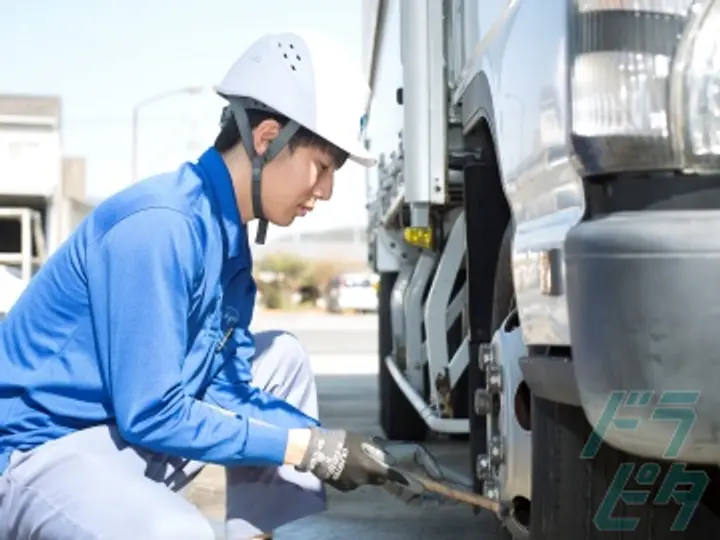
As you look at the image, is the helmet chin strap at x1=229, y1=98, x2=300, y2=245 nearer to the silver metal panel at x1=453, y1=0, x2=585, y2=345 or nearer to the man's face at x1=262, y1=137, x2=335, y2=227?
the man's face at x1=262, y1=137, x2=335, y2=227

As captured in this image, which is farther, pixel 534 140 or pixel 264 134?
pixel 264 134

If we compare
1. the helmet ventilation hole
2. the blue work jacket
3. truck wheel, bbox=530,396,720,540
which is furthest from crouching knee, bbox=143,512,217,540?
the helmet ventilation hole

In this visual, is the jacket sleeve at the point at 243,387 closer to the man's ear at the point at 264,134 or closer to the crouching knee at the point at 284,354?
the crouching knee at the point at 284,354

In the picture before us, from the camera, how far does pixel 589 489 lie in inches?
93.4

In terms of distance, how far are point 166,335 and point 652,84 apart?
3.81 ft

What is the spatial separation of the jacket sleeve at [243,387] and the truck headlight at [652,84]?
4.30ft

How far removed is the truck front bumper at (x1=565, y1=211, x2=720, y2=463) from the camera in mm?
1901

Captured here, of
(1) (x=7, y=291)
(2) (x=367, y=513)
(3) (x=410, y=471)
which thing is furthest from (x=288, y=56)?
(1) (x=7, y=291)

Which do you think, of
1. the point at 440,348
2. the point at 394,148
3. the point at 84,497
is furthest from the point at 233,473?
the point at 394,148

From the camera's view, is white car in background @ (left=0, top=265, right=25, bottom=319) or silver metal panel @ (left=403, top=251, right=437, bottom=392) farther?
silver metal panel @ (left=403, top=251, right=437, bottom=392)

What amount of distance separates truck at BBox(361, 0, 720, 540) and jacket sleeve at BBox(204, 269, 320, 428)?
1.63 ft

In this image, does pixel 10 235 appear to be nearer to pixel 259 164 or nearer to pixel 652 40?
pixel 259 164

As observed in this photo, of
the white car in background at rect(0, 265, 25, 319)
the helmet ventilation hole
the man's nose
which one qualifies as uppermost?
the helmet ventilation hole

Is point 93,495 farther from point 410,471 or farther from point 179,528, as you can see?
point 410,471
